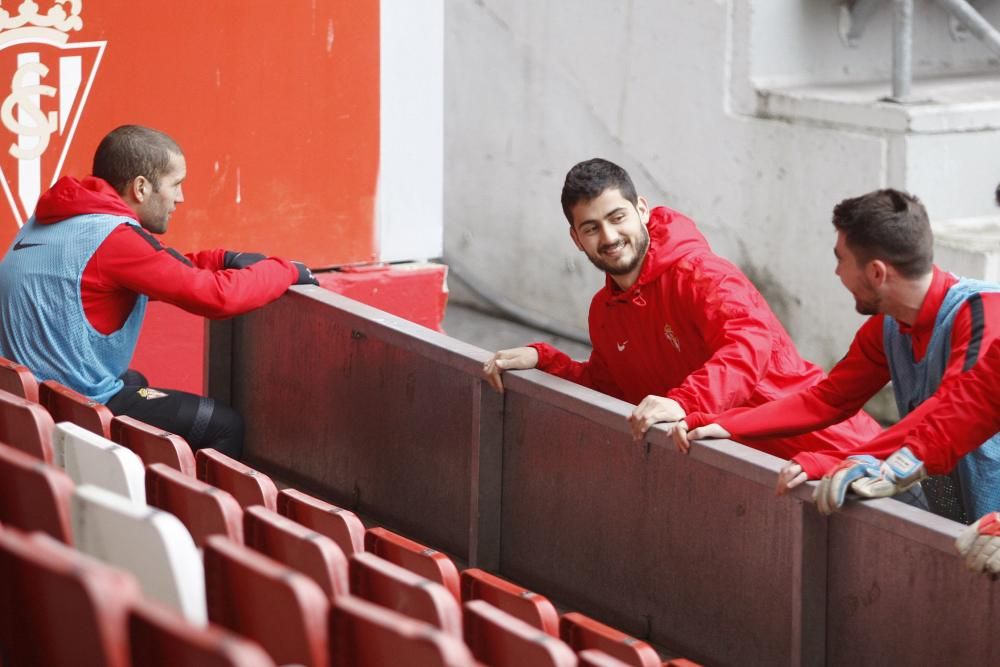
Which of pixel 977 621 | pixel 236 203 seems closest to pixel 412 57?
pixel 236 203

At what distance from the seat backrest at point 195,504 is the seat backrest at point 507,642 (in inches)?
16.2

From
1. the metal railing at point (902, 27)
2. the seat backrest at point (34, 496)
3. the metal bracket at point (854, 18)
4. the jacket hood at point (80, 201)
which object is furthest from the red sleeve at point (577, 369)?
the metal bracket at point (854, 18)

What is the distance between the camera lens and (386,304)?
520 centimetres

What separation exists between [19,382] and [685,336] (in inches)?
53.7

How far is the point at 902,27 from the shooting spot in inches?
237

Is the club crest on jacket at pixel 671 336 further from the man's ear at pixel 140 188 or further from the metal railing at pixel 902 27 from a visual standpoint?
the metal railing at pixel 902 27

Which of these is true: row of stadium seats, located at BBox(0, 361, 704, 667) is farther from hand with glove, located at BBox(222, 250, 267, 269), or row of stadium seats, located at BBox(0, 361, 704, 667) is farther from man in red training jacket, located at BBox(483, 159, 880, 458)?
hand with glove, located at BBox(222, 250, 267, 269)

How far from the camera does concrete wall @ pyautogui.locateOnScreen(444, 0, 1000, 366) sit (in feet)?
20.0

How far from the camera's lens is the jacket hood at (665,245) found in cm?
333

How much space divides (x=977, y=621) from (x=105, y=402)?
205 centimetres

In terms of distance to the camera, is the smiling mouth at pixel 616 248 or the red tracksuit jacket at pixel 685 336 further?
the smiling mouth at pixel 616 248

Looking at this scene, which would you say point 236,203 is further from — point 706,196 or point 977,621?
point 977,621

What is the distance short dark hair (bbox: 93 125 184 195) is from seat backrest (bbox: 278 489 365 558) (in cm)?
116

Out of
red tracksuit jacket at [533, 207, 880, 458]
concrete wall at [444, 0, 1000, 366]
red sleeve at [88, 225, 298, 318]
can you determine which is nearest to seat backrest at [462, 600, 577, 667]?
red tracksuit jacket at [533, 207, 880, 458]
